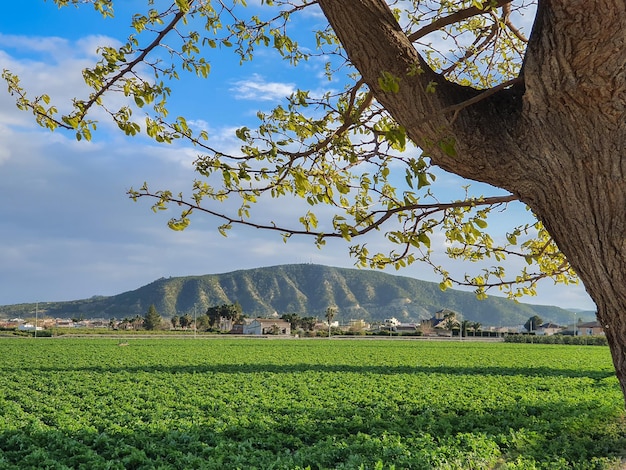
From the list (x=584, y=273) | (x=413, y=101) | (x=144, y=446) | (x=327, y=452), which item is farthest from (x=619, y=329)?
(x=144, y=446)

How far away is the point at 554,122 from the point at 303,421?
32.2 feet

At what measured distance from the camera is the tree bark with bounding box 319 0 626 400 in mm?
2283

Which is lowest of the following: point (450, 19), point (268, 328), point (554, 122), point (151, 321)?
point (268, 328)

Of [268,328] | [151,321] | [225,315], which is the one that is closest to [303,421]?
[268,328]

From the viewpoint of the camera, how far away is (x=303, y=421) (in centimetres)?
1117

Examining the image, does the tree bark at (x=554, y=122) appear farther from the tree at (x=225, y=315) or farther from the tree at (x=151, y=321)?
the tree at (x=151, y=321)

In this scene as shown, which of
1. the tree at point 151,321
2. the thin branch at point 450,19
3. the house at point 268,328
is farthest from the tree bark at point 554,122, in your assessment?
the tree at point 151,321

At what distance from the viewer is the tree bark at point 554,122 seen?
7.49ft

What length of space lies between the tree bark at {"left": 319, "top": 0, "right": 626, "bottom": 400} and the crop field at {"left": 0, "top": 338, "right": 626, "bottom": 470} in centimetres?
511

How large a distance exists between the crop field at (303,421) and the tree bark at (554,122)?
16.7ft

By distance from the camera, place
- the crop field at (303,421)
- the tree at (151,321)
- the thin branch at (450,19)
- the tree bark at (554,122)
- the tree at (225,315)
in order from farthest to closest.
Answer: the tree at (151,321), the tree at (225,315), the crop field at (303,421), the thin branch at (450,19), the tree bark at (554,122)

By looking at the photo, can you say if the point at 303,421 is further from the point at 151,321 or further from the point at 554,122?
the point at 151,321

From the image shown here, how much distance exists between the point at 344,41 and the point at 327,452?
23.9 feet

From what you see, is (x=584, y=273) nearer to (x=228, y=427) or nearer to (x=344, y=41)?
(x=344, y=41)
